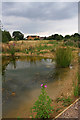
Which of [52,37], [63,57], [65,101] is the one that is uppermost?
[52,37]

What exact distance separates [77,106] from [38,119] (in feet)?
2.42

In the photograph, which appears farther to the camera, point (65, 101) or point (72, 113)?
point (65, 101)

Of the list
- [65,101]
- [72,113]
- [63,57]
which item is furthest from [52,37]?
[72,113]

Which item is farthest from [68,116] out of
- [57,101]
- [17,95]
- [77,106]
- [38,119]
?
[17,95]

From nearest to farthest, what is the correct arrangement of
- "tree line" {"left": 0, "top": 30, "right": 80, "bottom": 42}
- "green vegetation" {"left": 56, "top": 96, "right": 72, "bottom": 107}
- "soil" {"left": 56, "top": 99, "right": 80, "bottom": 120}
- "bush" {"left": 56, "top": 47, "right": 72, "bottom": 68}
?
"soil" {"left": 56, "top": 99, "right": 80, "bottom": 120}
"green vegetation" {"left": 56, "top": 96, "right": 72, "bottom": 107}
"bush" {"left": 56, "top": 47, "right": 72, "bottom": 68}
"tree line" {"left": 0, "top": 30, "right": 80, "bottom": 42}

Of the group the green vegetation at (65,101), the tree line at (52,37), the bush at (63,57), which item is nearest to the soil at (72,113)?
the green vegetation at (65,101)

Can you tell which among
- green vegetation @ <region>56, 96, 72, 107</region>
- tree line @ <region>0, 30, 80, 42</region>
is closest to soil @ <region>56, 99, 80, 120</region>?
green vegetation @ <region>56, 96, 72, 107</region>

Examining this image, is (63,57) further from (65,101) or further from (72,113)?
(72,113)

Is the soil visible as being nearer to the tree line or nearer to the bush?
the bush

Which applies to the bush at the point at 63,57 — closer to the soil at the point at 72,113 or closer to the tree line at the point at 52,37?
the soil at the point at 72,113

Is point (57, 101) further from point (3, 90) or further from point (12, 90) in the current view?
point (3, 90)

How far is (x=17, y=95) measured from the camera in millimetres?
2576

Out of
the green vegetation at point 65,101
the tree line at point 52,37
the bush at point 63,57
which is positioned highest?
the tree line at point 52,37

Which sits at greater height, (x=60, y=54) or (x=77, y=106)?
(x=60, y=54)
